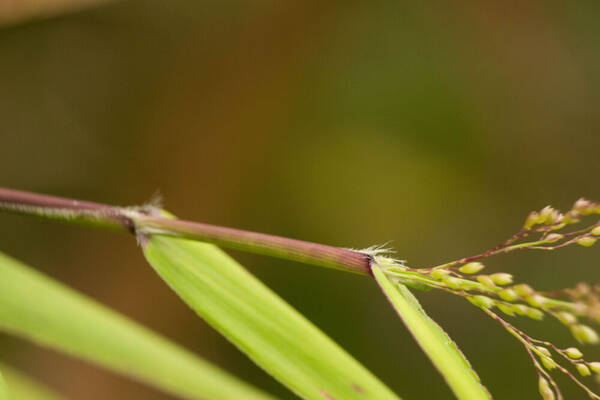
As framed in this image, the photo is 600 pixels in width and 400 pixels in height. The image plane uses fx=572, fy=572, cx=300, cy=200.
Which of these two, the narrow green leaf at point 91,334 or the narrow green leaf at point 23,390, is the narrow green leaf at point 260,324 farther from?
the narrow green leaf at point 23,390

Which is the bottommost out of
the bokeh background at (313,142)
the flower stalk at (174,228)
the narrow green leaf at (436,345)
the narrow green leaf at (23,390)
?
the narrow green leaf at (436,345)

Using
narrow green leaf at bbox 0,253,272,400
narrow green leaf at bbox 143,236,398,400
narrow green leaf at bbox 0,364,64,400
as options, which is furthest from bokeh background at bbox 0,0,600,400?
narrow green leaf at bbox 143,236,398,400

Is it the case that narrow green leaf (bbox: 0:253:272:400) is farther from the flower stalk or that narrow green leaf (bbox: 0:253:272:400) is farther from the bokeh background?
the bokeh background

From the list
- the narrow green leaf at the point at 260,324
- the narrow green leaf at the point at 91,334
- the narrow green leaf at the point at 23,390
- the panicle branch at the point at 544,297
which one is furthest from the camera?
the narrow green leaf at the point at 23,390

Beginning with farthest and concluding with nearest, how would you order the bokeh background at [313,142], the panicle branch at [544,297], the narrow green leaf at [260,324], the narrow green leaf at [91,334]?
1. the bokeh background at [313,142]
2. the narrow green leaf at [91,334]
3. the narrow green leaf at [260,324]
4. the panicle branch at [544,297]

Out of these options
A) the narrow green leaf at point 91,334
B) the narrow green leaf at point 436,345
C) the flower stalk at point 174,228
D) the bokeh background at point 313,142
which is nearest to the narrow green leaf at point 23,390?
the narrow green leaf at point 91,334

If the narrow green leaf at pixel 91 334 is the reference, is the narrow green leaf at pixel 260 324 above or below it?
below

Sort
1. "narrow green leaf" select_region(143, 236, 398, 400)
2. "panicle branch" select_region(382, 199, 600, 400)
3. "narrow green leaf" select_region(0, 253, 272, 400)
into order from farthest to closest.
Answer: "narrow green leaf" select_region(0, 253, 272, 400) → "narrow green leaf" select_region(143, 236, 398, 400) → "panicle branch" select_region(382, 199, 600, 400)
